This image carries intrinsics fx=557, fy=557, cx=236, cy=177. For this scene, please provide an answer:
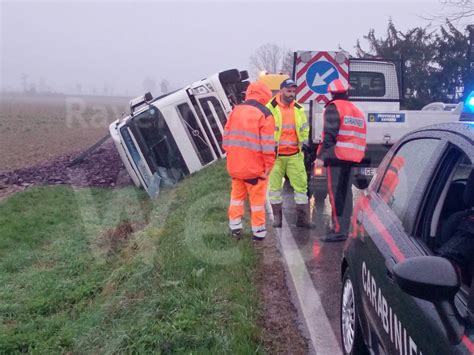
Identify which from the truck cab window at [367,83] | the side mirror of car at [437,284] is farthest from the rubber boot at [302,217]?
the side mirror of car at [437,284]

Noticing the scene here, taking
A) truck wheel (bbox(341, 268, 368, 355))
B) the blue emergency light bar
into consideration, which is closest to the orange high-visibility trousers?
truck wheel (bbox(341, 268, 368, 355))

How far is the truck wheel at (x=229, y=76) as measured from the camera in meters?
13.0

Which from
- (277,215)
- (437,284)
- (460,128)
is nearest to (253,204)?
(277,215)

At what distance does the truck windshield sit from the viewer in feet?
38.7

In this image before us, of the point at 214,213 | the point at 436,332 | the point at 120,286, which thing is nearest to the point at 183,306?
the point at 120,286

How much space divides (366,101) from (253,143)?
500 centimetres

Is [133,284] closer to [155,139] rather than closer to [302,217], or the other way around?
[302,217]

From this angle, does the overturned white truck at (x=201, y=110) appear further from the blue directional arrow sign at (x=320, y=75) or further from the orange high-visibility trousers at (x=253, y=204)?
the orange high-visibility trousers at (x=253, y=204)

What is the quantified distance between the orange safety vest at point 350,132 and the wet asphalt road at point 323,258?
3.32ft

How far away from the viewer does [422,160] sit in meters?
3.02

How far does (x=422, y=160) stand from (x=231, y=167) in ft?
10.1

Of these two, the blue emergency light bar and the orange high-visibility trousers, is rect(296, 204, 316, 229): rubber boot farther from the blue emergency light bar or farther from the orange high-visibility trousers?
the blue emergency light bar

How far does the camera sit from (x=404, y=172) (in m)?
3.26

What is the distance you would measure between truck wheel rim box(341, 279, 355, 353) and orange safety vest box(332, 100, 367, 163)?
8.18ft
